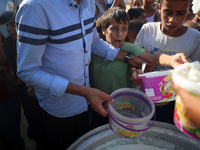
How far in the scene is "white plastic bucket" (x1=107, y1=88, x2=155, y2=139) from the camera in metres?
0.80

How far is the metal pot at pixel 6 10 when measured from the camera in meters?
1.34

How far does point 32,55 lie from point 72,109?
55 cm

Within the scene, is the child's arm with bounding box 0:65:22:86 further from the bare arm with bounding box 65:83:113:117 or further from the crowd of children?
the bare arm with bounding box 65:83:113:117

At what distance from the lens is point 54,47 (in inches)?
36.5

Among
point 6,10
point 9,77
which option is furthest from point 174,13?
point 9,77

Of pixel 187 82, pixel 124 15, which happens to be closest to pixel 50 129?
pixel 187 82

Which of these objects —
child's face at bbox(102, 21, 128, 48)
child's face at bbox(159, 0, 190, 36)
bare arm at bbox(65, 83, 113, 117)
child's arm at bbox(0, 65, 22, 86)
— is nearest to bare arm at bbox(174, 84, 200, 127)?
bare arm at bbox(65, 83, 113, 117)

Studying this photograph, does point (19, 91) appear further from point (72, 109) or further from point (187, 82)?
point (187, 82)

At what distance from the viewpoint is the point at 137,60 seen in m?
1.24

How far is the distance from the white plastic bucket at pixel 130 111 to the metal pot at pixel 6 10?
4.26 feet

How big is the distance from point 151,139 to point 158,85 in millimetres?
423

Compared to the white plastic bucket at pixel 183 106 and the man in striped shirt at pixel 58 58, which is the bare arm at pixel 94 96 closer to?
the man in striped shirt at pixel 58 58

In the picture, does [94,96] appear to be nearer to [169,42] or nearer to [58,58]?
[58,58]

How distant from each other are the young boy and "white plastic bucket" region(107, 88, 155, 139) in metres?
0.59
